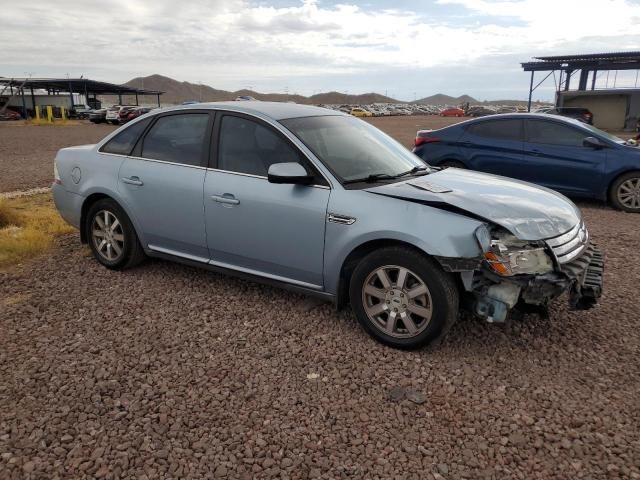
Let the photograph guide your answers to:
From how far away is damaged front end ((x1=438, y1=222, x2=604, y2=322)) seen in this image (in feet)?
10.5

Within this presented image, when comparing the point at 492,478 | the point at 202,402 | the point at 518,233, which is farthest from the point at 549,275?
the point at 202,402

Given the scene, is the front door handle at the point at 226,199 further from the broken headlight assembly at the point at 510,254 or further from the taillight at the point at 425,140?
the taillight at the point at 425,140

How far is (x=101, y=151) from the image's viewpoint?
5012mm

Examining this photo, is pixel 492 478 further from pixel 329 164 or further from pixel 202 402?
pixel 329 164

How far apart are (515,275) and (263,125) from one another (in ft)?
7.28

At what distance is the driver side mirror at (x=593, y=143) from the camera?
7.85m

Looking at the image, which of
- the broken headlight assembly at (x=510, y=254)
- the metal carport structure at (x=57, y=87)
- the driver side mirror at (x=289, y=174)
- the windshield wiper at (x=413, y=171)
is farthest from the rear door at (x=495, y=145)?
the metal carport structure at (x=57, y=87)

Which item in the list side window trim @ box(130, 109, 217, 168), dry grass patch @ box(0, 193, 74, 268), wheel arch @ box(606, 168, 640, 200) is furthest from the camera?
wheel arch @ box(606, 168, 640, 200)


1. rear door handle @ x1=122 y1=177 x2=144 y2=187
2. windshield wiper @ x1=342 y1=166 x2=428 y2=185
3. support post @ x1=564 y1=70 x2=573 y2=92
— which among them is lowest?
rear door handle @ x1=122 y1=177 x2=144 y2=187

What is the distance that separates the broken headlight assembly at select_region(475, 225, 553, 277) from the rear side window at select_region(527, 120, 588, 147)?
17.9 feet

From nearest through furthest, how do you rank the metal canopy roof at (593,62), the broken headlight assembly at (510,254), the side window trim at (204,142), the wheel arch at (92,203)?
the broken headlight assembly at (510,254) → the side window trim at (204,142) → the wheel arch at (92,203) → the metal canopy roof at (593,62)

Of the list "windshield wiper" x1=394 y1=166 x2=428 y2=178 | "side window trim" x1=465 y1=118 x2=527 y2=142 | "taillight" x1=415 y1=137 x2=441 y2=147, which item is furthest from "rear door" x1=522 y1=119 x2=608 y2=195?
"windshield wiper" x1=394 y1=166 x2=428 y2=178

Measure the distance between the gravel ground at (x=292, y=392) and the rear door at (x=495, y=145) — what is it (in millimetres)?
4117

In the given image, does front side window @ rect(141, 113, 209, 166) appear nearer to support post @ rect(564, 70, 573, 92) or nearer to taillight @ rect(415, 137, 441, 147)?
taillight @ rect(415, 137, 441, 147)
